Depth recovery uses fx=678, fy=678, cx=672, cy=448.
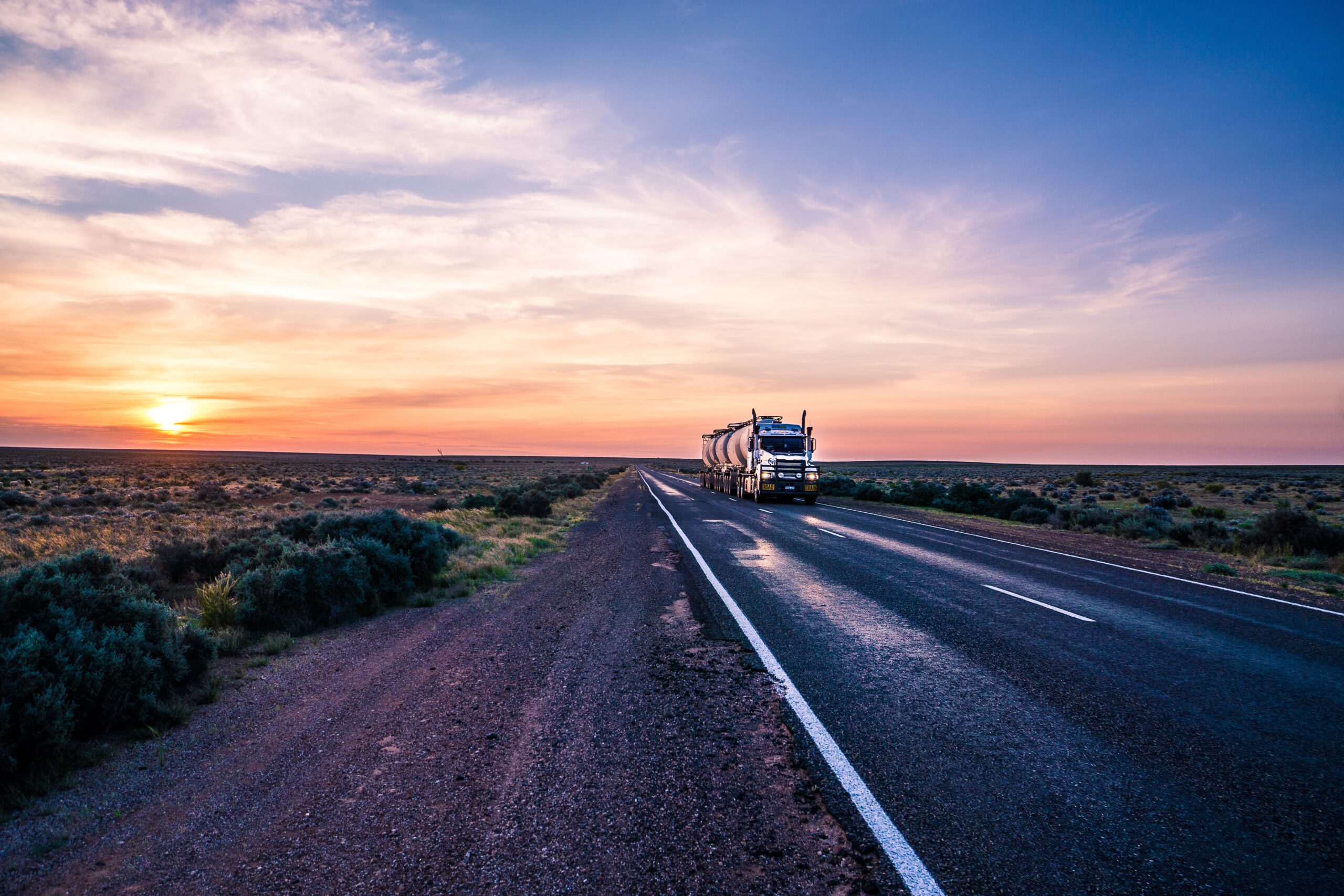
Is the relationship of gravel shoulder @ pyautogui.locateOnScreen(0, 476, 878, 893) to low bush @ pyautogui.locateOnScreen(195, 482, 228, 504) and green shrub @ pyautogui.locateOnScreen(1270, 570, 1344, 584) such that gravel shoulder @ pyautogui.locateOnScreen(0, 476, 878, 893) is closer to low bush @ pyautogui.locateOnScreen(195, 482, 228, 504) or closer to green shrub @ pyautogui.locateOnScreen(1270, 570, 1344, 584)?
green shrub @ pyautogui.locateOnScreen(1270, 570, 1344, 584)

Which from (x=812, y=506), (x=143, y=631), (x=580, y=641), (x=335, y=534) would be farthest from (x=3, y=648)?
(x=812, y=506)

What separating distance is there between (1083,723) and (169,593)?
12.4 meters

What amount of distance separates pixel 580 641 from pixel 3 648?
4.79m

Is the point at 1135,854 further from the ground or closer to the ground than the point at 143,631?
closer to the ground

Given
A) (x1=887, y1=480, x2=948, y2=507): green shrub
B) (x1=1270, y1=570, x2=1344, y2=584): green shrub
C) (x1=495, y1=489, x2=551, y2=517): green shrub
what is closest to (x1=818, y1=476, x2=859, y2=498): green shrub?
(x1=887, y1=480, x2=948, y2=507): green shrub

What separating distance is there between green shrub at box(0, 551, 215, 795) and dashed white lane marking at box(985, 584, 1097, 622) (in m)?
10.0

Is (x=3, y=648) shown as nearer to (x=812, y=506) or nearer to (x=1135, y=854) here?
(x=1135, y=854)

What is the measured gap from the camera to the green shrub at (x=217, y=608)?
27.2 ft

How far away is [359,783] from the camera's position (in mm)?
4320

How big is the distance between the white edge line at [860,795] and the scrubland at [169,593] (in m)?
5.06

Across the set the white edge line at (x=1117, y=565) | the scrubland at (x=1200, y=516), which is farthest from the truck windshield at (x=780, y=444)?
the white edge line at (x=1117, y=565)

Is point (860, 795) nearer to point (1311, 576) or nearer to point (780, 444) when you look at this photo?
point (1311, 576)

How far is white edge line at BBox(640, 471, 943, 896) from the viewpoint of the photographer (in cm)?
323

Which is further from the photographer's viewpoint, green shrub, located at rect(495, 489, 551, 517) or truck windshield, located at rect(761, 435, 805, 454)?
truck windshield, located at rect(761, 435, 805, 454)
